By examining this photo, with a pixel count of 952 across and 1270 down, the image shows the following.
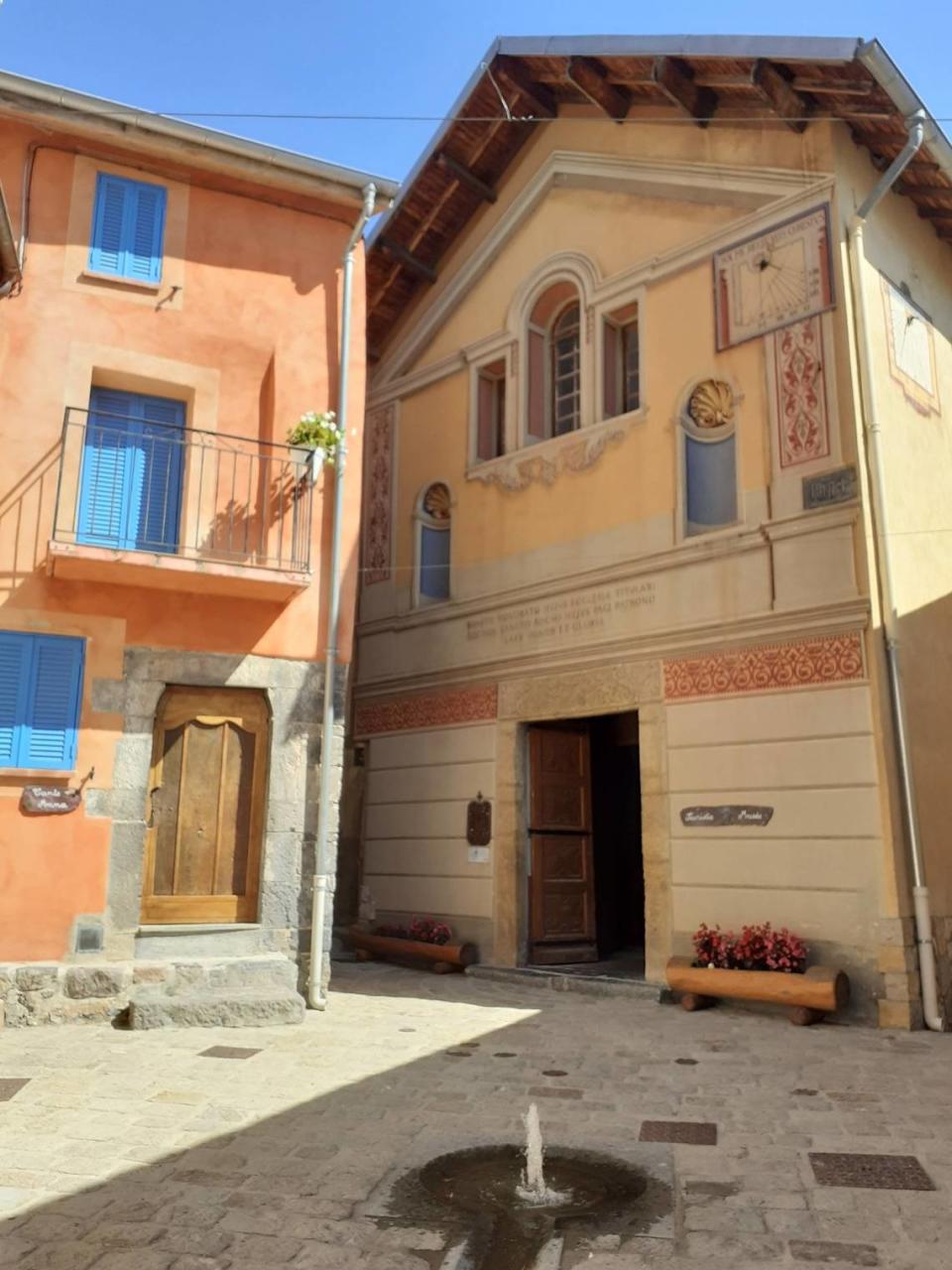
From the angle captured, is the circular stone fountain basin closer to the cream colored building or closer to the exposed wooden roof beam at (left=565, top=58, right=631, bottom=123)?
the cream colored building

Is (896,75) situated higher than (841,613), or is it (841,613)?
(896,75)

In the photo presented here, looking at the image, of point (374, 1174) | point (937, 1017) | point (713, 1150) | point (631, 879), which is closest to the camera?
point (374, 1174)

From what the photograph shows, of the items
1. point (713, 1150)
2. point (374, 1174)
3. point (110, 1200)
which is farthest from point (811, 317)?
point (110, 1200)

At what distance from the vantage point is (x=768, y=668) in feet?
31.0

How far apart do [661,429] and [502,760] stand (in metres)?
3.97

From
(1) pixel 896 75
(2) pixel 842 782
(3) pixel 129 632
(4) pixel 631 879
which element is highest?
(1) pixel 896 75

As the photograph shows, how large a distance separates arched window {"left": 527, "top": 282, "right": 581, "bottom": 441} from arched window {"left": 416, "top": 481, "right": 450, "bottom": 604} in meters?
1.60

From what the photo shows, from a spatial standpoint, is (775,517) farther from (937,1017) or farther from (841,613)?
(937,1017)

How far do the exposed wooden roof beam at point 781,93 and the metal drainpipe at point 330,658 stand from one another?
12.9 ft

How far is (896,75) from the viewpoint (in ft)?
30.4

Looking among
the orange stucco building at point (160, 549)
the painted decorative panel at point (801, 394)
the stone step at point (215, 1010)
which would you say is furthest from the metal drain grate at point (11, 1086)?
the painted decorative panel at point (801, 394)

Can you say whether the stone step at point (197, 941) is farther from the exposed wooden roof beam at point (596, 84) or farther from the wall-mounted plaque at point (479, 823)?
the exposed wooden roof beam at point (596, 84)

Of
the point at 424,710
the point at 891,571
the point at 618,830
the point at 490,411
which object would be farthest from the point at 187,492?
the point at 618,830

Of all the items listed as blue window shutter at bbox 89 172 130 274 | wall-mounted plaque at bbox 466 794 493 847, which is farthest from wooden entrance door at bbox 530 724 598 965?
blue window shutter at bbox 89 172 130 274
